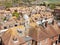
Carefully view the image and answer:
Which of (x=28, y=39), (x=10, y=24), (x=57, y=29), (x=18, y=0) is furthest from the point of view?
(x=18, y=0)

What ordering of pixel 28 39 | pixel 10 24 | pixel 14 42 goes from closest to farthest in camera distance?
1. pixel 14 42
2. pixel 28 39
3. pixel 10 24

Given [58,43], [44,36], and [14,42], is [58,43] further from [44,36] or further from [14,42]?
[14,42]

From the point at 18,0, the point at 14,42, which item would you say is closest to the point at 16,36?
the point at 14,42

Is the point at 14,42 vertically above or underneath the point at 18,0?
above

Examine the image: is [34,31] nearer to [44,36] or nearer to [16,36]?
[44,36]

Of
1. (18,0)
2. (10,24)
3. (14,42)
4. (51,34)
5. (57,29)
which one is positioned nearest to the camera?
(14,42)

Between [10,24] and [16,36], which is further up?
[16,36]

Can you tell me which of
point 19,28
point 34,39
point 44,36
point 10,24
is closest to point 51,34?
point 44,36

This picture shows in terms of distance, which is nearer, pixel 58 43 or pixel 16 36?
pixel 16 36

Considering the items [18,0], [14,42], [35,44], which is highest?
[14,42]
